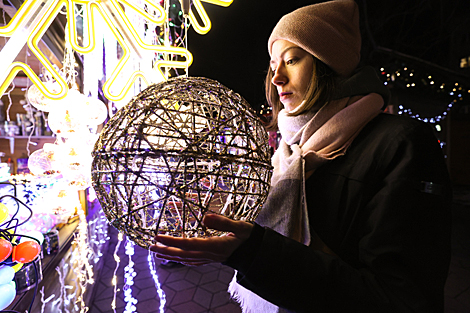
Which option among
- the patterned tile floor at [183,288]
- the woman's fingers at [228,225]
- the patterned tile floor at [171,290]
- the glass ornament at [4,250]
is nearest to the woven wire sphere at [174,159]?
the woman's fingers at [228,225]

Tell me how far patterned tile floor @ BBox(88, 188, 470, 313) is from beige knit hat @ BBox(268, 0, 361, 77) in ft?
6.29

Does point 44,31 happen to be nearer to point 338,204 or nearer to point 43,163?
point 43,163

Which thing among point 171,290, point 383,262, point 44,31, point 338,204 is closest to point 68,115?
point 44,31

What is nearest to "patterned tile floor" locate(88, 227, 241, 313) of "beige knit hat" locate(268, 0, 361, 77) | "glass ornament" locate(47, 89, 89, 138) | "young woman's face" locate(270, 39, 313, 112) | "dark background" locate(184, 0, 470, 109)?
"glass ornament" locate(47, 89, 89, 138)

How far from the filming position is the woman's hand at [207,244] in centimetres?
44

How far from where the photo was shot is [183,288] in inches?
103

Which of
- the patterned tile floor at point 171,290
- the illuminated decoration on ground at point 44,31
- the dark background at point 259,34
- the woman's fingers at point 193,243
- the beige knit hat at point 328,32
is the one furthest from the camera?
the dark background at point 259,34

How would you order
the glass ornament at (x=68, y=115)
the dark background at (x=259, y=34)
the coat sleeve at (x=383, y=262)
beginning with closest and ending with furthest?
the coat sleeve at (x=383, y=262) → the glass ornament at (x=68, y=115) → the dark background at (x=259, y=34)

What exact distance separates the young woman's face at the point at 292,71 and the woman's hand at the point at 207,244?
53 cm

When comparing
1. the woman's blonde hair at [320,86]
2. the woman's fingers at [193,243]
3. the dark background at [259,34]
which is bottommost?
the woman's fingers at [193,243]

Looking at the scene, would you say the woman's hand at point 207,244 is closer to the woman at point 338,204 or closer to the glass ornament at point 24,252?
the woman at point 338,204

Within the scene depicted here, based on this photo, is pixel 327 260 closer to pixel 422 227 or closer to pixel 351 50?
pixel 422 227

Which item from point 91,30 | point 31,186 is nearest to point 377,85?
point 91,30

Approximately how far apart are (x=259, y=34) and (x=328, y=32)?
8.17 feet
